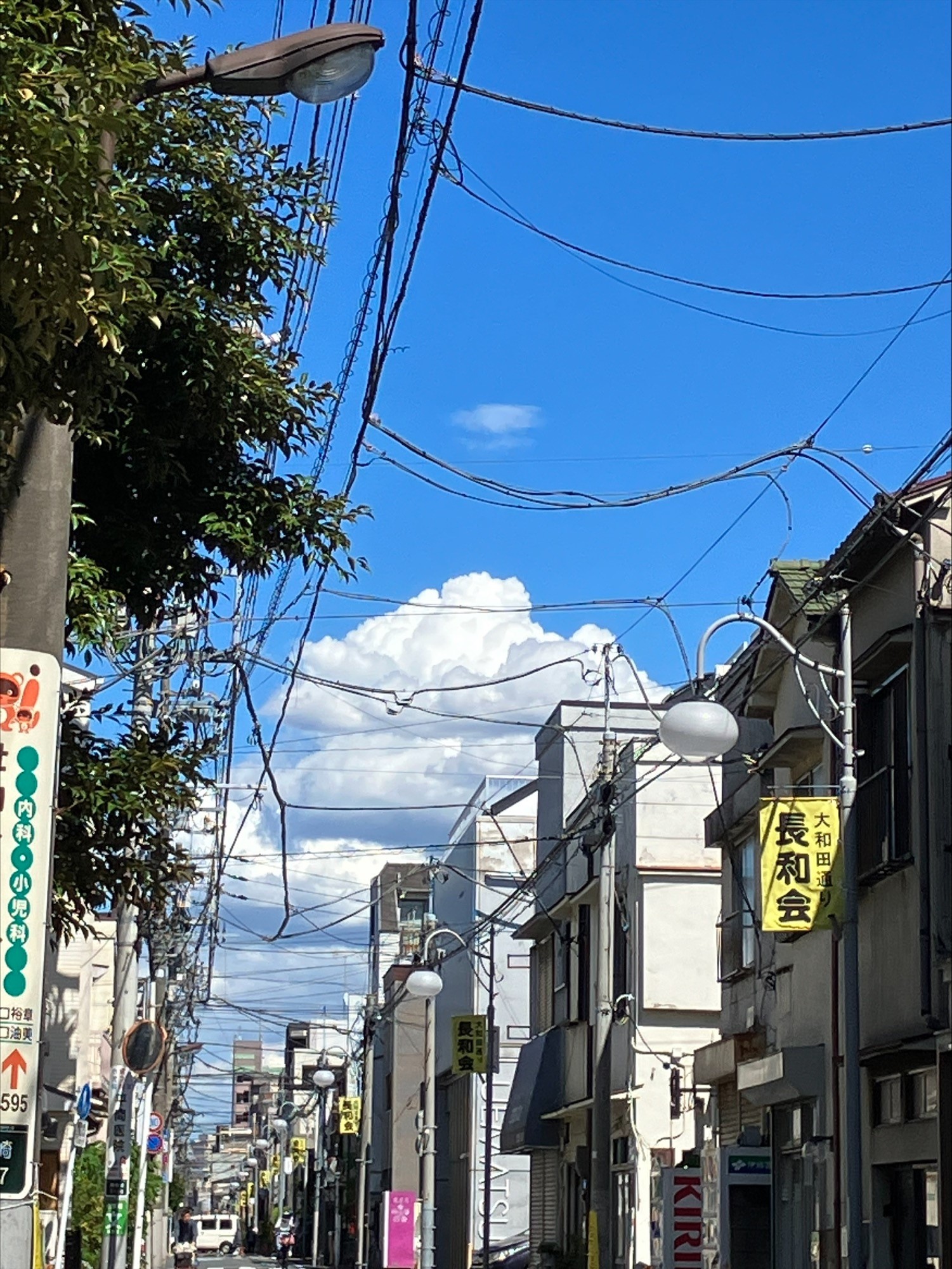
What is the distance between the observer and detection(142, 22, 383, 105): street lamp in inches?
360

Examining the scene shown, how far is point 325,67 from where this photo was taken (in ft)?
30.4

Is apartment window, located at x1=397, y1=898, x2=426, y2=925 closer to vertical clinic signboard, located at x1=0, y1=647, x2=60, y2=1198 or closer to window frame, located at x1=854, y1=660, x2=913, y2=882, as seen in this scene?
window frame, located at x1=854, y1=660, x2=913, y2=882

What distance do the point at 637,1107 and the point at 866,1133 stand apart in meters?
14.9

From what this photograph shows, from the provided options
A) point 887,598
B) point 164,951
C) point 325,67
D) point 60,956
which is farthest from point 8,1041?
point 164,951

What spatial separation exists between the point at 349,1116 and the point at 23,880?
78208 millimetres

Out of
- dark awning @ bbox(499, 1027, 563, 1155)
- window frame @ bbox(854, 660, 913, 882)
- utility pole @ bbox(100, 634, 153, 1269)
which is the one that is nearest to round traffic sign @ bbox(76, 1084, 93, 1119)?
utility pole @ bbox(100, 634, 153, 1269)

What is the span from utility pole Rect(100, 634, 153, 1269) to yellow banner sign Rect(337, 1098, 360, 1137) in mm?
53070

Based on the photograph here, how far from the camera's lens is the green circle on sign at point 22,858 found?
313 inches

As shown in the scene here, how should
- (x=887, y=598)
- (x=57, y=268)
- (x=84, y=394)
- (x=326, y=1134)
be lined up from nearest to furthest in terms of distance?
(x=57, y=268) → (x=84, y=394) → (x=887, y=598) → (x=326, y=1134)

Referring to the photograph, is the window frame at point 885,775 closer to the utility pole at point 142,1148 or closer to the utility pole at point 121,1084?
the utility pole at point 121,1084

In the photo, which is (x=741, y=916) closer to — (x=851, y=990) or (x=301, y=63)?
(x=851, y=990)

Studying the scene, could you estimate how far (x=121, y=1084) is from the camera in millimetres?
31672

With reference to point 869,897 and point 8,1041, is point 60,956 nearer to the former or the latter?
point 869,897

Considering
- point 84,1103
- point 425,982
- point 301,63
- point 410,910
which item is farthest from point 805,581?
point 410,910
